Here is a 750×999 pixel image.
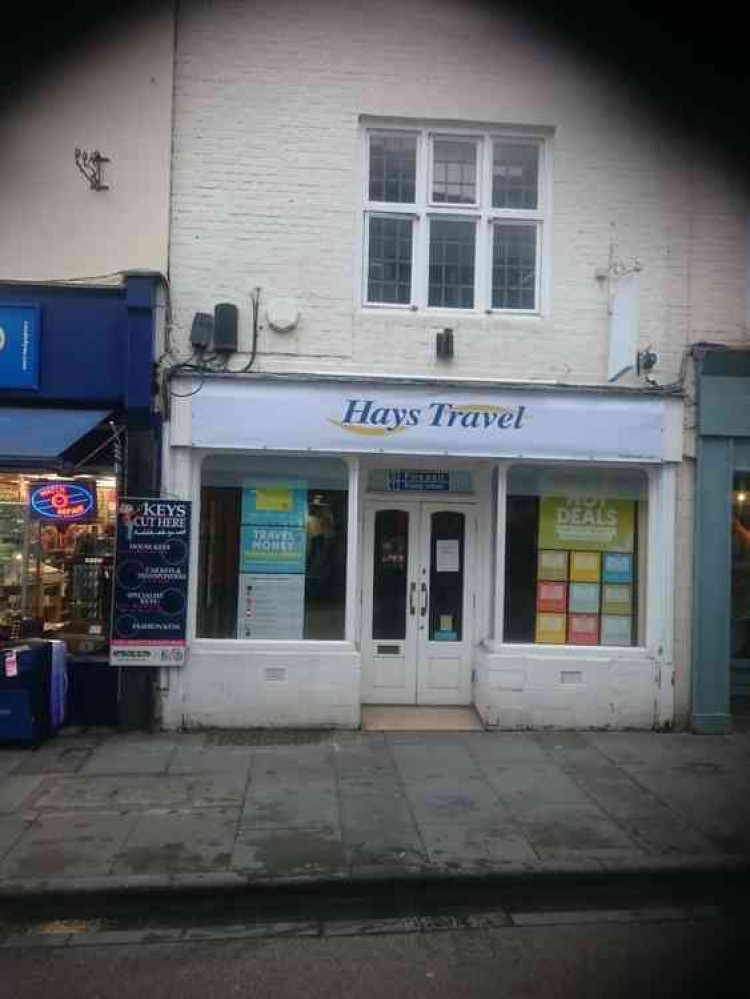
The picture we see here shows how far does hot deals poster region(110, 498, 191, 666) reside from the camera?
25.8 feet

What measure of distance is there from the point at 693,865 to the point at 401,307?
5.61 m

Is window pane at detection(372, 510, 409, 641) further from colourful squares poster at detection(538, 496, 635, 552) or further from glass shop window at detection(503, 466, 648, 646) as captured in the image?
colourful squares poster at detection(538, 496, 635, 552)

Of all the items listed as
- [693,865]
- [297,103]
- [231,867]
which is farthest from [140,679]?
[297,103]

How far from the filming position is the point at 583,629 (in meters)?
8.57

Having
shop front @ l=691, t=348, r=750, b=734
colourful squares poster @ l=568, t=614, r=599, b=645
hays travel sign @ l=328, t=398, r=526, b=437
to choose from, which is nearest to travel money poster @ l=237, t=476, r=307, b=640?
hays travel sign @ l=328, t=398, r=526, b=437

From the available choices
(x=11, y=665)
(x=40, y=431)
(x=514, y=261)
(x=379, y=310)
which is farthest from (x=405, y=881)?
(x=514, y=261)

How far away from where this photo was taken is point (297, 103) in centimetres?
811

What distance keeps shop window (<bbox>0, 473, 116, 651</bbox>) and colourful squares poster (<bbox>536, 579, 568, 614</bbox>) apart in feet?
14.5

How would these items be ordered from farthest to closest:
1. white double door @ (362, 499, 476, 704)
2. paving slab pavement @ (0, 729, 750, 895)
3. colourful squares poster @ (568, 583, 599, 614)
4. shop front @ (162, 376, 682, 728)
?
white double door @ (362, 499, 476, 704), colourful squares poster @ (568, 583, 599, 614), shop front @ (162, 376, 682, 728), paving slab pavement @ (0, 729, 750, 895)

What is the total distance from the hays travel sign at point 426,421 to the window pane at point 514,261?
1.17 meters

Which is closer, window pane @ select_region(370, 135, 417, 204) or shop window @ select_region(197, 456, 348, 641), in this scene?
shop window @ select_region(197, 456, 348, 641)

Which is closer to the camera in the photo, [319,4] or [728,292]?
[319,4]

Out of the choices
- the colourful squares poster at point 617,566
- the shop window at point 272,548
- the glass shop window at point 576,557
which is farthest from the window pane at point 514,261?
the colourful squares poster at point 617,566

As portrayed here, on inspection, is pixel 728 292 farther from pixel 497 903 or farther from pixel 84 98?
pixel 84 98
